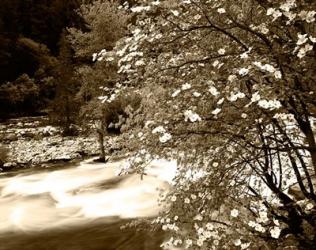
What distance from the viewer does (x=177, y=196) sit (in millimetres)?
6477

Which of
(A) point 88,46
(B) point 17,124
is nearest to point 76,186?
(A) point 88,46

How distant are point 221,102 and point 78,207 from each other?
14388 mm

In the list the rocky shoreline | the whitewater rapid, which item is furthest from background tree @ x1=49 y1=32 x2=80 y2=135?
the whitewater rapid

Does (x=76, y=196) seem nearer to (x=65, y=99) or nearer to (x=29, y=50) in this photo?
(x=65, y=99)

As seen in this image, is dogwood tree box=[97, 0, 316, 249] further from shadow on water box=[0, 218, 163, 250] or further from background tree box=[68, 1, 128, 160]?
background tree box=[68, 1, 128, 160]

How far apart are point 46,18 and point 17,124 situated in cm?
2592

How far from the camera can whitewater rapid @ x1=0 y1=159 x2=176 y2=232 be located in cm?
1683

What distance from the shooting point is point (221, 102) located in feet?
16.3

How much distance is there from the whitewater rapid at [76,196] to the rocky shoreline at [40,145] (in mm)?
3373

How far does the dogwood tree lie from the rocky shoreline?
22.6 meters

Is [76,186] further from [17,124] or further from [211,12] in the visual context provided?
[17,124]

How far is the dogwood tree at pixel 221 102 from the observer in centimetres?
508

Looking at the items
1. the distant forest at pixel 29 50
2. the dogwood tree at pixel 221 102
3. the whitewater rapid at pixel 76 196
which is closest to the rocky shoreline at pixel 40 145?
the whitewater rapid at pixel 76 196

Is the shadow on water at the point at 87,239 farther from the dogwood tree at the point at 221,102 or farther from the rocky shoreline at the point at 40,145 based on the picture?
the rocky shoreline at the point at 40,145
